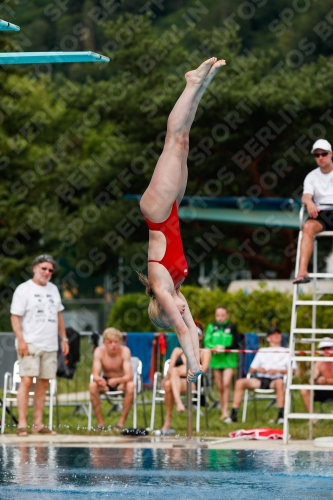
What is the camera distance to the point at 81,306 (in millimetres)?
38812

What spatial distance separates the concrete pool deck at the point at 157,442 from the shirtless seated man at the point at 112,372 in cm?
64

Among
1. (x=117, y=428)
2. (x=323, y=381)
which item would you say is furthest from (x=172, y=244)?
(x=323, y=381)

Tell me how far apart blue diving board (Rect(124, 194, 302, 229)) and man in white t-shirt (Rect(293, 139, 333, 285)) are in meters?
15.5

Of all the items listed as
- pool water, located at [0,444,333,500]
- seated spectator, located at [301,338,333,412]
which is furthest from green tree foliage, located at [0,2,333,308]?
pool water, located at [0,444,333,500]

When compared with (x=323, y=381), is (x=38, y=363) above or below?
above

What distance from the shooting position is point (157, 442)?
34.6 feet

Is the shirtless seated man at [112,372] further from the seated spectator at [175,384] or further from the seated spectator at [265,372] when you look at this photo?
the seated spectator at [265,372]

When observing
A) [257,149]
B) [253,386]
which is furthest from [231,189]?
[253,386]

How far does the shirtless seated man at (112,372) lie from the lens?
38.2ft

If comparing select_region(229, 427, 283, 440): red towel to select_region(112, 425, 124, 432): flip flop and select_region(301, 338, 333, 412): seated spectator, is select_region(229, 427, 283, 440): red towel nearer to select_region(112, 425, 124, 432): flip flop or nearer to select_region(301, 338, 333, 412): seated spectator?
select_region(301, 338, 333, 412): seated spectator

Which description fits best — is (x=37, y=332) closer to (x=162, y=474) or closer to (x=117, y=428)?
(x=117, y=428)

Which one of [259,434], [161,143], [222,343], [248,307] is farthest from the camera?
[161,143]

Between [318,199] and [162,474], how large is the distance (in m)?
4.26

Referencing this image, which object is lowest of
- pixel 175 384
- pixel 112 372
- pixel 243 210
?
pixel 175 384
